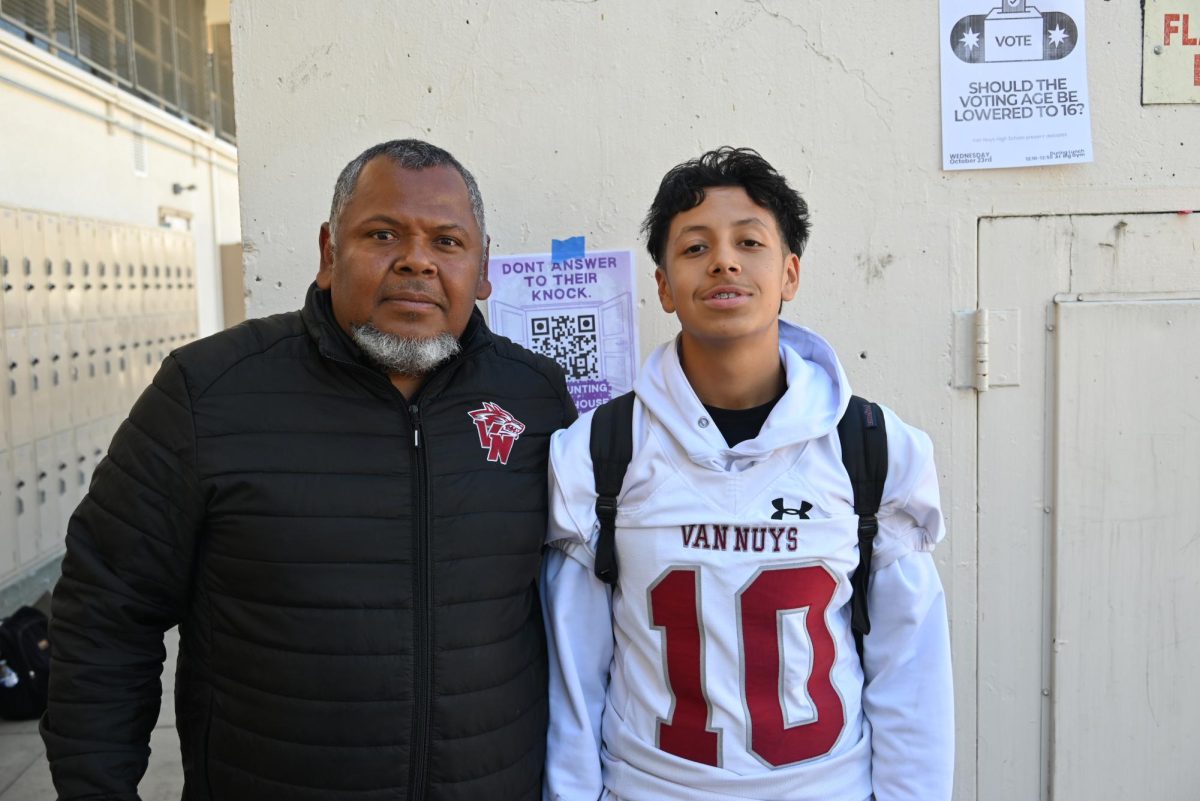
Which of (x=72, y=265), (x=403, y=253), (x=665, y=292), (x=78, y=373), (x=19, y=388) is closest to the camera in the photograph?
(x=403, y=253)

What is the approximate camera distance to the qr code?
2.43m

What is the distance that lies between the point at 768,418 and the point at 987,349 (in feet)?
3.48

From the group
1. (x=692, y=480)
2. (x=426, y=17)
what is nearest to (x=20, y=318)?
(x=426, y=17)

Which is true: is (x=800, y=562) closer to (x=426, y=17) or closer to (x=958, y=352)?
(x=958, y=352)

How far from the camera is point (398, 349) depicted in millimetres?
1706

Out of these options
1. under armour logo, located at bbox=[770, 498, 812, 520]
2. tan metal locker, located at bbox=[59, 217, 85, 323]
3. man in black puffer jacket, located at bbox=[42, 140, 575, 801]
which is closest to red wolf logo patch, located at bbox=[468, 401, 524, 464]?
man in black puffer jacket, located at bbox=[42, 140, 575, 801]

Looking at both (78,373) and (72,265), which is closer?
(72,265)

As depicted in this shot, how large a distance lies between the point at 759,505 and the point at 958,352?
3.63 ft

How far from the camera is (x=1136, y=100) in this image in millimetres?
2441

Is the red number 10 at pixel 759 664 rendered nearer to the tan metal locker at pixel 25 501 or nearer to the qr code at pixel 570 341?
the qr code at pixel 570 341

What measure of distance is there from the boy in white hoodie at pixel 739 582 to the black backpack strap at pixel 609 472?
0.05ft

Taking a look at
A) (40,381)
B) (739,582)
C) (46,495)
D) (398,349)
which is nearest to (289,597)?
(398,349)

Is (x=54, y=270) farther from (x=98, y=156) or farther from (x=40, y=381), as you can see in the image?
(x=98, y=156)

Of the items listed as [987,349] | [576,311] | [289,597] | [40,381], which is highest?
[576,311]
